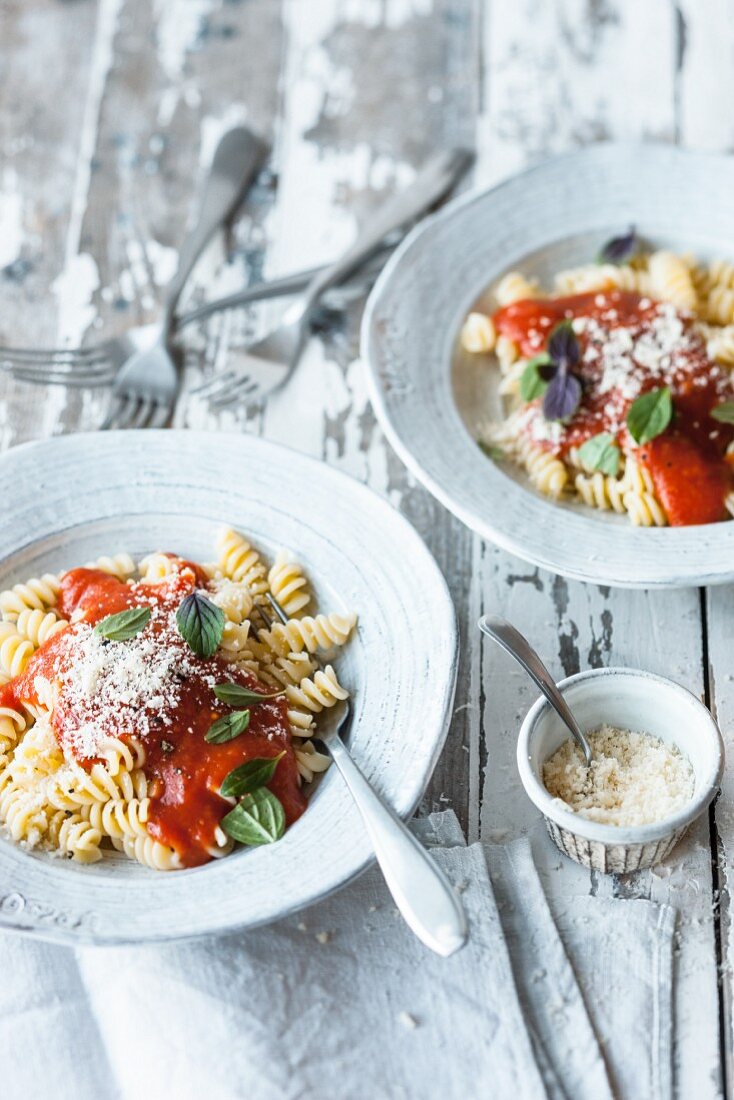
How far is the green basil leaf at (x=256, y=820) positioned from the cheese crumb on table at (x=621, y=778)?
60cm

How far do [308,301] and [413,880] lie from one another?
2.21 m

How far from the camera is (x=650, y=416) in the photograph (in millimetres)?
3232

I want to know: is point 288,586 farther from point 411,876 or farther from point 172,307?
point 172,307

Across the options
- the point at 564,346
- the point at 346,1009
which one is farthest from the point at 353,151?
the point at 346,1009

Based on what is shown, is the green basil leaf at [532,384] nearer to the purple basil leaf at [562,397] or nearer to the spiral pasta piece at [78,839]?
the purple basil leaf at [562,397]

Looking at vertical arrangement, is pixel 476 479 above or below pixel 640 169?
below

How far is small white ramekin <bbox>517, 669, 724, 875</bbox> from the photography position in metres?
2.52

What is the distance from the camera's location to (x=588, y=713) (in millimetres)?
2777

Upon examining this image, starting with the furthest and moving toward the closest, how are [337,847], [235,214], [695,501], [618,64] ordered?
[618,64]
[235,214]
[695,501]
[337,847]

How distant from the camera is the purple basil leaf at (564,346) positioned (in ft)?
11.2

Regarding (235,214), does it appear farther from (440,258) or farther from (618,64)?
(618,64)

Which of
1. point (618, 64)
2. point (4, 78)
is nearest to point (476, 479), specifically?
point (618, 64)

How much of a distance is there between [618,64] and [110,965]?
386cm

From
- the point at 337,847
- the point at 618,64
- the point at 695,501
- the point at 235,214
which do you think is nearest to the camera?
the point at 337,847
